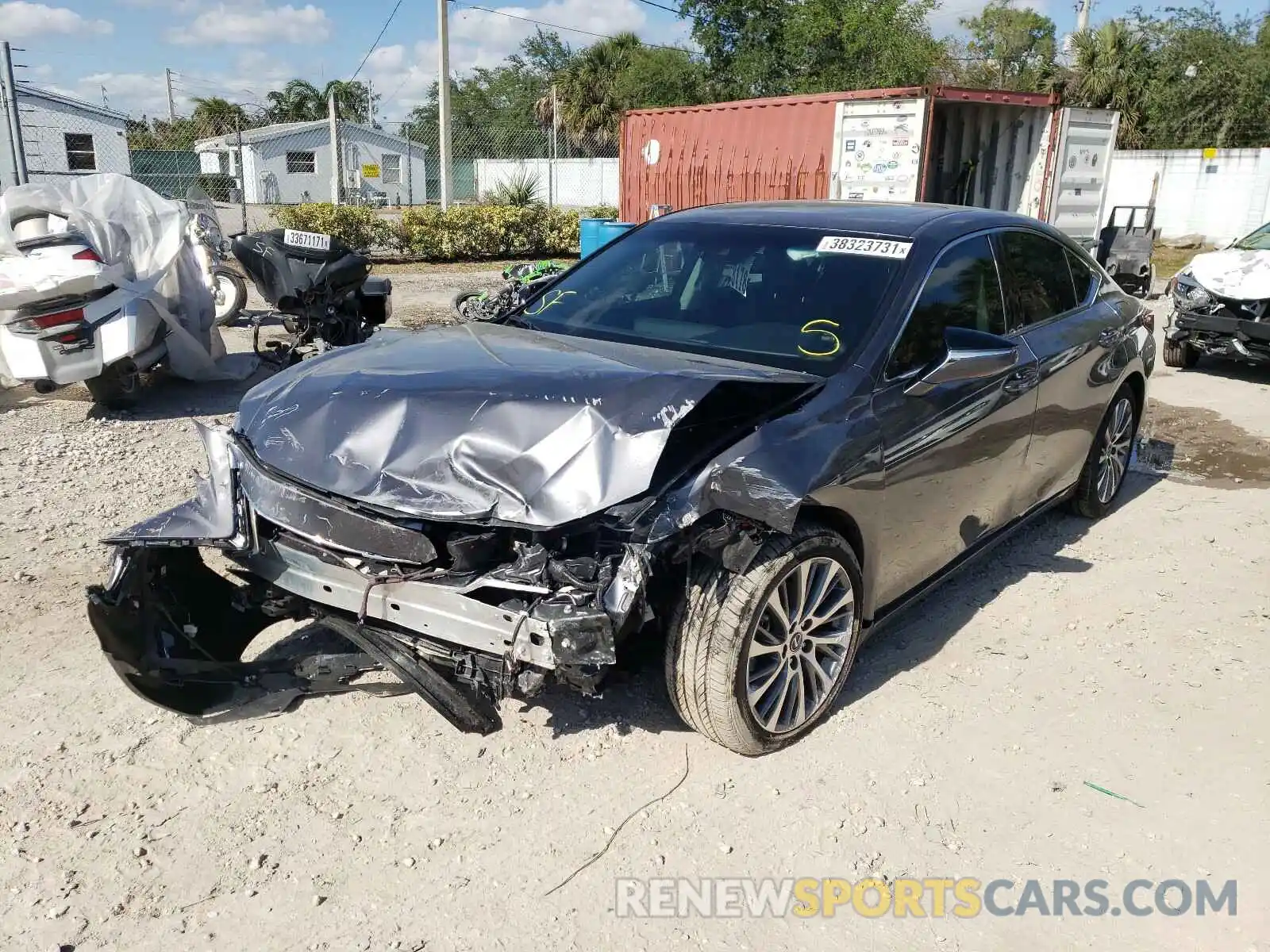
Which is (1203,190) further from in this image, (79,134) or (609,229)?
(79,134)

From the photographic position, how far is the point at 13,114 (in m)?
10.5

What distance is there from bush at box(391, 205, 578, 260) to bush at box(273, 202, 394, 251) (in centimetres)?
31

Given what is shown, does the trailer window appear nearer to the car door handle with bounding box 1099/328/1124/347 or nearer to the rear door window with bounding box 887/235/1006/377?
the car door handle with bounding box 1099/328/1124/347

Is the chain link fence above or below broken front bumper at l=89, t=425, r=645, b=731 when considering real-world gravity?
above

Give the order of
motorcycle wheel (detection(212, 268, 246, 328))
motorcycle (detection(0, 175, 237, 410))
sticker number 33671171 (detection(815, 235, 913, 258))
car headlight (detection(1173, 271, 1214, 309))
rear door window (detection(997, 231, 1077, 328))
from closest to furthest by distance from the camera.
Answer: sticker number 33671171 (detection(815, 235, 913, 258)) < rear door window (detection(997, 231, 1077, 328)) < motorcycle (detection(0, 175, 237, 410)) < car headlight (detection(1173, 271, 1214, 309)) < motorcycle wheel (detection(212, 268, 246, 328))

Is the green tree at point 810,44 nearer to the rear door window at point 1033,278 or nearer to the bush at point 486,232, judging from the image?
the bush at point 486,232

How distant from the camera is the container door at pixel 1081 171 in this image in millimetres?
13406

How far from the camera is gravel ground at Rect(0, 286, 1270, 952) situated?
2.62m

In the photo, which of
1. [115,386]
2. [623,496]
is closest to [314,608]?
[623,496]

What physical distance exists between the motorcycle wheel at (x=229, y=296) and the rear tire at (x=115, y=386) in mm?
2734

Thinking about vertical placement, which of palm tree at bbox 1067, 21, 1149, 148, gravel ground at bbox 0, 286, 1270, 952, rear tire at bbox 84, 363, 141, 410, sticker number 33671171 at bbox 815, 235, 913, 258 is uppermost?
palm tree at bbox 1067, 21, 1149, 148

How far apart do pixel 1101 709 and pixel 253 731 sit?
10.0 feet

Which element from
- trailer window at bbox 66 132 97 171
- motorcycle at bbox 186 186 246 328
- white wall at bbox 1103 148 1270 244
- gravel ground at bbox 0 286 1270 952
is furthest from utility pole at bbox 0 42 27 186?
white wall at bbox 1103 148 1270 244

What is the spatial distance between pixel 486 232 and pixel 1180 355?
12.1 metres
